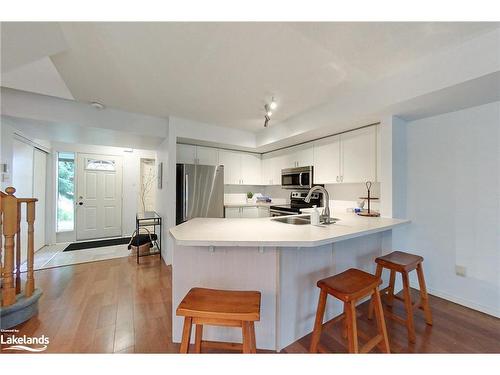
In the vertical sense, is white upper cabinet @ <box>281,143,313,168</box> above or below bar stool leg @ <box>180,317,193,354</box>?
above

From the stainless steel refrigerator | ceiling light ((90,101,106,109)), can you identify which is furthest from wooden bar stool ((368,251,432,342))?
ceiling light ((90,101,106,109))

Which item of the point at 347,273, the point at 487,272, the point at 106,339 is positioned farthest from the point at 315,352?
the point at 487,272

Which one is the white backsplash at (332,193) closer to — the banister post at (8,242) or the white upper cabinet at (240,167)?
the white upper cabinet at (240,167)

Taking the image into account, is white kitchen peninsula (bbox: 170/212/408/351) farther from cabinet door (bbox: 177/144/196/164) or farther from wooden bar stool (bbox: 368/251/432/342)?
cabinet door (bbox: 177/144/196/164)

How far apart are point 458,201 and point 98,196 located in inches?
258

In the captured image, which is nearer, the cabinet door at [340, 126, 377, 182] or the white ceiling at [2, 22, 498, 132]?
the white ceiling at [2, 22, 498, 132]

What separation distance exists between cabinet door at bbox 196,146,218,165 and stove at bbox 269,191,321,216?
1.49 metres

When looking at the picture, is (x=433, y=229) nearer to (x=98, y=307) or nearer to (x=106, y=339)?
(x=106, y=339)

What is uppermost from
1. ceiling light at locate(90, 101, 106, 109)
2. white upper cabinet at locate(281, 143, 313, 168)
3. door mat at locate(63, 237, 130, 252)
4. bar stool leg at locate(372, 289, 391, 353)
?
ceiling light at locate(90, 101, 106, 109)

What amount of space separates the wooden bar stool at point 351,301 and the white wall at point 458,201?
1.45 metres

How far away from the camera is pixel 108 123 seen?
2.88m

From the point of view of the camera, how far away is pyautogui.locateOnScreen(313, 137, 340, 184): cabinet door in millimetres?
2980

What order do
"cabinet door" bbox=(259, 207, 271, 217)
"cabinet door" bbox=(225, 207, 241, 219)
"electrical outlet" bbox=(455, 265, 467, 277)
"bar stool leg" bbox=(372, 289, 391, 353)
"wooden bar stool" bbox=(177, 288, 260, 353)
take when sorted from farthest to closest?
1. "cabinet door" bbox=(259, 207, 271, 217)
2. "cabinet door" bbox=(225, 207, 241, 219)
3. "electrical outlet" bbox=(455, 265, 467, 277)
4. "bar stool leg" bbox=(372, 289, 391, 353)
5. "wooden bar stool" bbox=(177, 288, 260, 353)

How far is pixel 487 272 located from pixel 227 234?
8.55 feet
